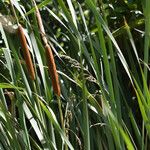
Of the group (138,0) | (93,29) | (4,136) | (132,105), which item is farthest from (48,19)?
(4,136)

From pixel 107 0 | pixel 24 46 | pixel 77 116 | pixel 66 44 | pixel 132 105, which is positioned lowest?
pixel 132 105

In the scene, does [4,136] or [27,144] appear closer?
[27,144]

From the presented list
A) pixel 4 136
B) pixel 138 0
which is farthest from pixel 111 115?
pixel 138 0

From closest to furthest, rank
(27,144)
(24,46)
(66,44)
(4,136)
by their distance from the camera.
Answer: (24,46) < (27,144) < (4,136) < (66,44)

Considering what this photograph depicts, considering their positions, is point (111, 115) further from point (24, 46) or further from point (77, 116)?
point (77, 116)

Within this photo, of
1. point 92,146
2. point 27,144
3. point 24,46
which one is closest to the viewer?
point 24,46

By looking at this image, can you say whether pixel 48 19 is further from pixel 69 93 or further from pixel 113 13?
pixel 69 93

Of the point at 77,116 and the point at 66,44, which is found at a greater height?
the point at 66,44
